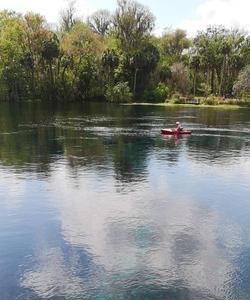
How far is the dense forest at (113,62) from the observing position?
11912 cm

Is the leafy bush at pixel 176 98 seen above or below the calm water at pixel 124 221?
above

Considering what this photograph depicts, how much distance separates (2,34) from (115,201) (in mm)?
103460

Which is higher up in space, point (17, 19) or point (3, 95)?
point (17, 19)

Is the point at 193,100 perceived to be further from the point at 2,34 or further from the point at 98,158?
the point at 98,158

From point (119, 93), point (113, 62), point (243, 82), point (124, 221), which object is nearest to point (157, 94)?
point (119, 93)

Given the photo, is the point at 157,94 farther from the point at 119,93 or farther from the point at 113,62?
the point at 113,62

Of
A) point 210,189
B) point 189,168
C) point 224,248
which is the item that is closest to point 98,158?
point 189,168

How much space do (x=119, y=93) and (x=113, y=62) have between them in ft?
31.5

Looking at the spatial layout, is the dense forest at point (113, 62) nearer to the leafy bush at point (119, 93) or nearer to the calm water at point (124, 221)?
the leafy bush at point (119, 93)

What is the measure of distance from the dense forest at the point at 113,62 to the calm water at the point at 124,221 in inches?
2976

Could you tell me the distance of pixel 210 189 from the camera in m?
32.6

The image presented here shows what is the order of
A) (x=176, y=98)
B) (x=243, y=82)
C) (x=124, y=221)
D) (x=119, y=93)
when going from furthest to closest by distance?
(x=119, y=93) < (x=176, y=98) < (x=243, y=82) < (x=124, y=221)

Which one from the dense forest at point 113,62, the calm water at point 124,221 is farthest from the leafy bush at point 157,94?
the calm water at point 124,221

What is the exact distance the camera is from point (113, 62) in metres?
126
